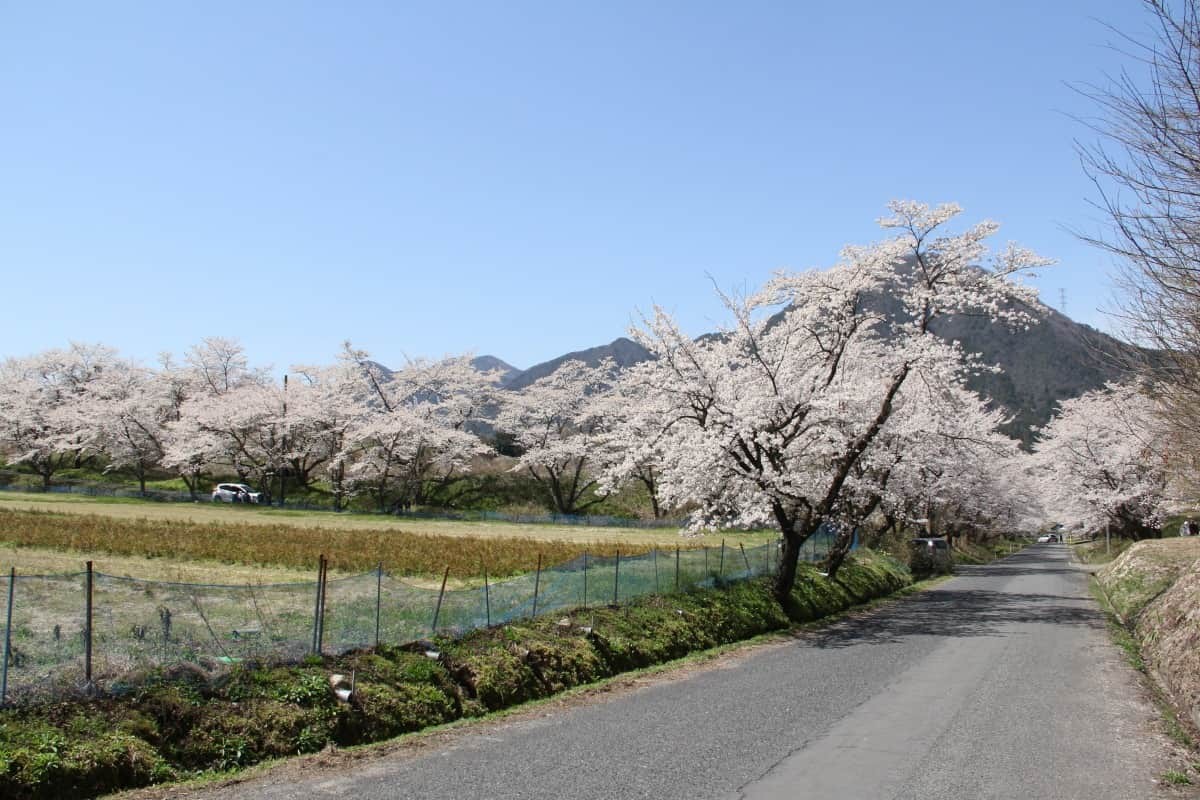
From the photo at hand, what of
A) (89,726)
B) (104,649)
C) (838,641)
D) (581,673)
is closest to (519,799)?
(89,726)

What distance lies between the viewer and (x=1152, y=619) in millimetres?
18062

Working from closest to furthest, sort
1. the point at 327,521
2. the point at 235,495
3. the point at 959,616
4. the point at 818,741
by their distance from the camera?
the point at 818,741, the point at 959,616, the point at 327,521, the point at 235,495

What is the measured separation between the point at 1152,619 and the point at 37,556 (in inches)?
1175

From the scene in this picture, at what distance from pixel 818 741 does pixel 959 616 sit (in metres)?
14.9

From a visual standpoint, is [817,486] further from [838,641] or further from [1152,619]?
[1152,619]

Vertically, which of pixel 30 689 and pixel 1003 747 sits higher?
pixel 30 689

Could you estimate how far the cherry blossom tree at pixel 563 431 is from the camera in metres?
69.1

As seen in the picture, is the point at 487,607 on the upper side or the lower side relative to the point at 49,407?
lower

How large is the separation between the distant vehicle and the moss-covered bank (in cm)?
5522

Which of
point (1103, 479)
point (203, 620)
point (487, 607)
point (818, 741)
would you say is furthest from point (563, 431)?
point (818, 741)

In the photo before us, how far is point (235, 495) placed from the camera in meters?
63.8

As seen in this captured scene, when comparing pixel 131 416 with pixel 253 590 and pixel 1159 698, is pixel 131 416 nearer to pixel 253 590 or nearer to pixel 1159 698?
pixel 253 590

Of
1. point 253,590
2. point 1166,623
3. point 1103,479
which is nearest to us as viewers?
point 253,590

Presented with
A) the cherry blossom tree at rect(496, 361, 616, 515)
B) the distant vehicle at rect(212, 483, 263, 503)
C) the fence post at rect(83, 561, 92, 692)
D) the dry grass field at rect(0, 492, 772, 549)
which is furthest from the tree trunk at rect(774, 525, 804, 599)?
the distant vehicle at rect(212, 483, 263, 503)
